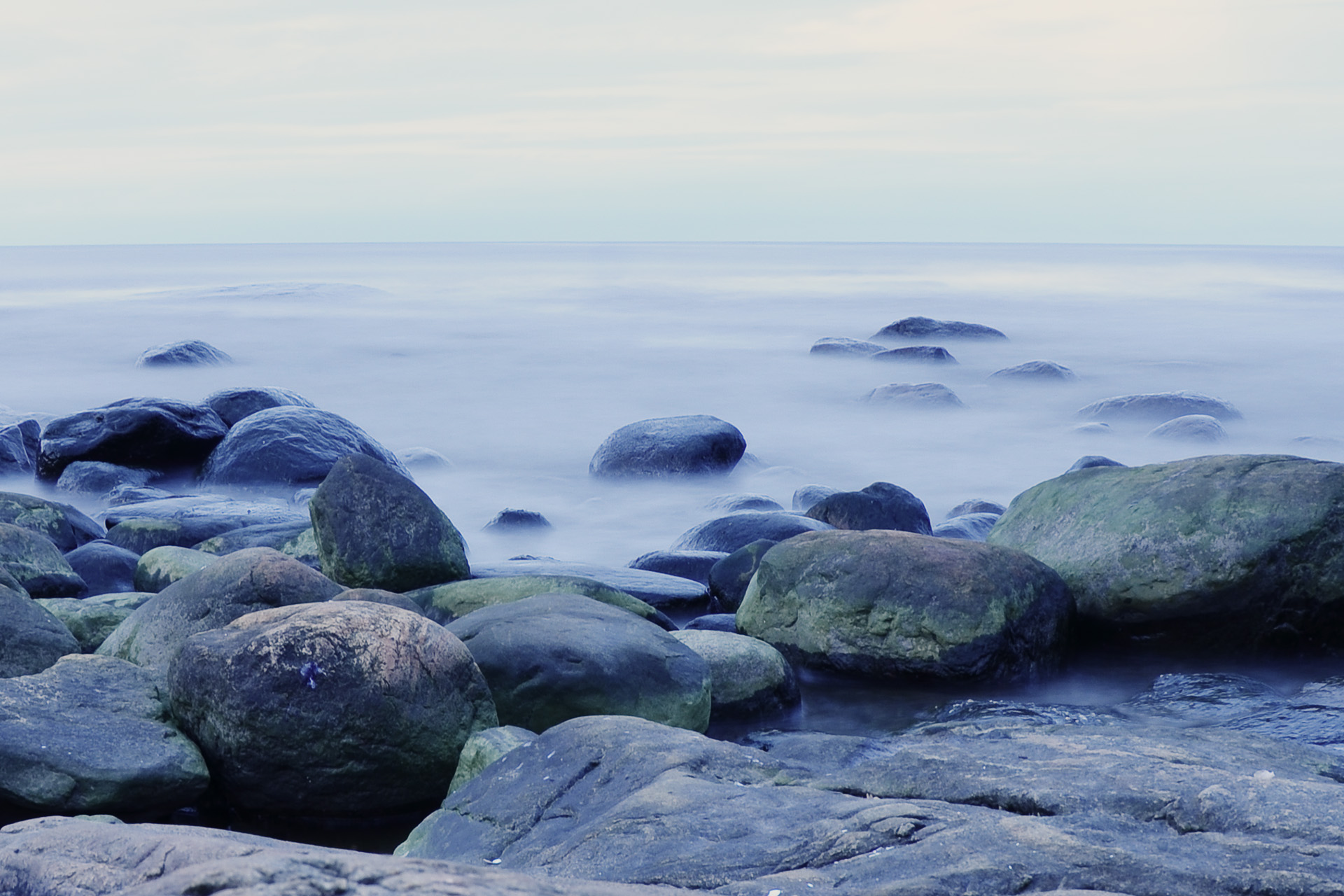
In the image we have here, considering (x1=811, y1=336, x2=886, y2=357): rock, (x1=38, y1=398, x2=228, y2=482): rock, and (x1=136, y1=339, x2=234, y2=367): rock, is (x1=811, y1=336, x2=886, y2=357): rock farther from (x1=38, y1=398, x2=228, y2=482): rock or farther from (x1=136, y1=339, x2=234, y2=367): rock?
(x1=38, y1=398, x2=228, y2=482): rock

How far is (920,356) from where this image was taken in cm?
1730

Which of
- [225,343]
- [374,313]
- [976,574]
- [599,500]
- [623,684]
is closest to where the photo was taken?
[623,684]

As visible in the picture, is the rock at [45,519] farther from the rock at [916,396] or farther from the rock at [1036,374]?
the rock at [1036,374]

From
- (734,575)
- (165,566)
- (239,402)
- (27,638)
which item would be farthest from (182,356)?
(27,638)

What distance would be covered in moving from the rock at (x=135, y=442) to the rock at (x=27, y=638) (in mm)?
5142

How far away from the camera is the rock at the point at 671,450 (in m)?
9.62

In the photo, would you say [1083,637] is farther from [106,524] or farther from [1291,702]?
[106,524]

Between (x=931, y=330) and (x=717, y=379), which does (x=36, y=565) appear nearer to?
(x=717, y=379)

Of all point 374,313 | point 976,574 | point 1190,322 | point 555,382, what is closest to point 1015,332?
point 1190,322

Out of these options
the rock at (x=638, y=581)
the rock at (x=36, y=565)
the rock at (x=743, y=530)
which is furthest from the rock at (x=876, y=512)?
the rock at (x=36, y=565)

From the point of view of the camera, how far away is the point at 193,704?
351cm

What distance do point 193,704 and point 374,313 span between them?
2517cm

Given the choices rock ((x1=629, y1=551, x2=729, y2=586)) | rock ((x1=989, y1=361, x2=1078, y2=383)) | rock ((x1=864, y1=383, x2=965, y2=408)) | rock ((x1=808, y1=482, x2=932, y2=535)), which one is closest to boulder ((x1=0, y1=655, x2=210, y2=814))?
rock ((x1=629, y1=551, x2=729, y2=586))

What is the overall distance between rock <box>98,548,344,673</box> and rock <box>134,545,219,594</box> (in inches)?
42.4
